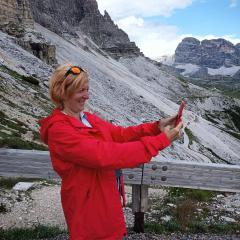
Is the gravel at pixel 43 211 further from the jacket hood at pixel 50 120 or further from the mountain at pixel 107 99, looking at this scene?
the jacket hood at pixel 50 120

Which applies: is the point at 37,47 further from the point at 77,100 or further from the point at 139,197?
the point at 77,100

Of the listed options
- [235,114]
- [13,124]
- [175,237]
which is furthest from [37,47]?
[235,114]

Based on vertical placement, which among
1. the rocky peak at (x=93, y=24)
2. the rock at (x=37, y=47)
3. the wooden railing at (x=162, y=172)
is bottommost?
the wooden railing at (x=162, y=172)

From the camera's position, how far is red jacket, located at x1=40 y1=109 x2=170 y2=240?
423 cm

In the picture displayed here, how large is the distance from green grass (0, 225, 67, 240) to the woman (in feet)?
10.4

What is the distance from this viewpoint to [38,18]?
118 meters

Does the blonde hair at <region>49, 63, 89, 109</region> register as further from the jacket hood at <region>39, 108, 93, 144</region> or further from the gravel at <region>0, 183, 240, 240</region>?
the gravel at <region>0, 183, 240, 240</region>

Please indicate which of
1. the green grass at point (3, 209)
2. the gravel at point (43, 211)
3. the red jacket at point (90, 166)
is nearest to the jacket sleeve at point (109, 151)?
the red jacket at point (90, 166)

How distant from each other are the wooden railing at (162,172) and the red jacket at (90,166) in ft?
10.0

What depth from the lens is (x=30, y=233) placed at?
24.9 ft

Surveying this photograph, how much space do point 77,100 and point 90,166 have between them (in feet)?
2.60

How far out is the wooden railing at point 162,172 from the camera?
7.57m

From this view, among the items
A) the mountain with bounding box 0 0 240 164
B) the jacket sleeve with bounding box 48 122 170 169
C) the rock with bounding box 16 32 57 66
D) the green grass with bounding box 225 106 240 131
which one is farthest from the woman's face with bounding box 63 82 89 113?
the green grass with bounding box 225 106 240 131

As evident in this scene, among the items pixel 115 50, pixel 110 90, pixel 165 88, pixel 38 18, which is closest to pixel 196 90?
pixel 165 88
